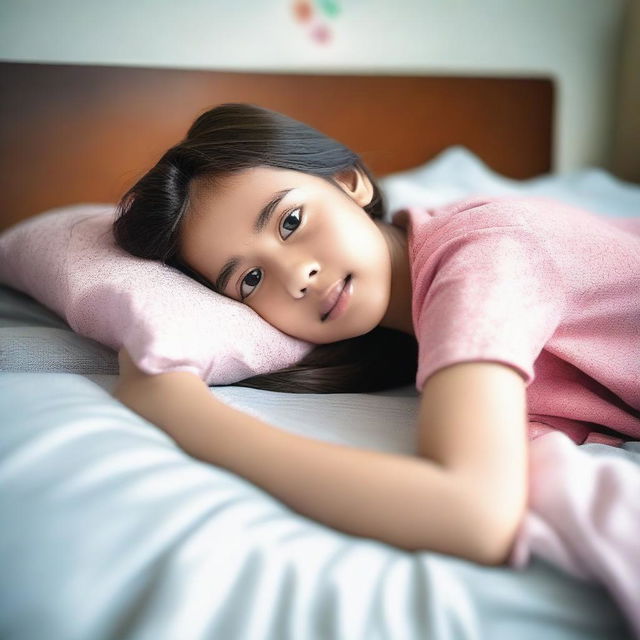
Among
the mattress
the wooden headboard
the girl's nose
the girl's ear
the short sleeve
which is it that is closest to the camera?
the mattress

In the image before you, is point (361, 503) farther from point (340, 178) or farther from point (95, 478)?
point (340, 178)

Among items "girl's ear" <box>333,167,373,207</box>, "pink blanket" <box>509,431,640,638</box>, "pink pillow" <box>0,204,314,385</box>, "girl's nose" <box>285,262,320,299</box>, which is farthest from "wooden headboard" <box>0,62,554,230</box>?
"pink blanket" <box>509,431,640,638</box>

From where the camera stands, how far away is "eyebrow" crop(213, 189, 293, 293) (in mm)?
788

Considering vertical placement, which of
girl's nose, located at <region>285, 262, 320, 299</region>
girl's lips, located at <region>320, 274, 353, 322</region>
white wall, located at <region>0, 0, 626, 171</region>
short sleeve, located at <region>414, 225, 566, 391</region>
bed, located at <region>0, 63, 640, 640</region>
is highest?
white wall, located at <region>0, 0, 626, 171</region>

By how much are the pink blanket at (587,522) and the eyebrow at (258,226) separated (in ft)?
1.43

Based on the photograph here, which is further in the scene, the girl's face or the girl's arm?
the girl's face

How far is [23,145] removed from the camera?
4.59ft

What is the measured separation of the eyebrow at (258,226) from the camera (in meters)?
0.79

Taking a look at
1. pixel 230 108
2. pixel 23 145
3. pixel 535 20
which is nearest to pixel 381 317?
pixel 230 108

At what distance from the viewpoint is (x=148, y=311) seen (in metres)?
0.68

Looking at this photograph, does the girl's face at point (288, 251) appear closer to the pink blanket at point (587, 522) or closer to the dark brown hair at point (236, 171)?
the dark brown hair at point (236, 171)

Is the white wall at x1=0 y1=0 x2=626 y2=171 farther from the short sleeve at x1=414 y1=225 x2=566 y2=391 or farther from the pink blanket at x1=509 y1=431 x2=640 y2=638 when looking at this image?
the pink blanket at x1=509 y1=431 x2=640 y2=638

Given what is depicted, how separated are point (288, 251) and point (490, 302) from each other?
0.29 metres

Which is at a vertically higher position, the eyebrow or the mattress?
the eyebrow
